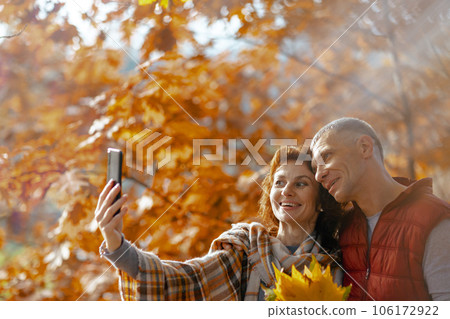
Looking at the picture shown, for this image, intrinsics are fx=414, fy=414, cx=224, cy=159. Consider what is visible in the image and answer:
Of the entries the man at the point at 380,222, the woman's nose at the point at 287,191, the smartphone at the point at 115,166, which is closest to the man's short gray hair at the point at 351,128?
the man at the point at 380,222

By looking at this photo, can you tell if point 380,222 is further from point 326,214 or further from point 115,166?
point 115,166

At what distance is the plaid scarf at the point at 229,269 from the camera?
31.3 inches

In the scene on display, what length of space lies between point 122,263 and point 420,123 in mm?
731

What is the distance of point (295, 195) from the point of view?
0.87 metres

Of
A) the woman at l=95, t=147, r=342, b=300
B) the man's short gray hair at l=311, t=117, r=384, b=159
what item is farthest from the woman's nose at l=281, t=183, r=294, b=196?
the man's short gray hair at l=311, t=117, r=384, b=159

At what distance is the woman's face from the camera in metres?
0.87

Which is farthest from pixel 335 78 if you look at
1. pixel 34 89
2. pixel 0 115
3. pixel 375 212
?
pixel 0 115

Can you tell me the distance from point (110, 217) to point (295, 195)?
14.8 inches

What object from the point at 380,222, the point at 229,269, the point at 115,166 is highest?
the point at 115,166

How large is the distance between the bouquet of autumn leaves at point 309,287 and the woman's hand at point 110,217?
0.97 ft

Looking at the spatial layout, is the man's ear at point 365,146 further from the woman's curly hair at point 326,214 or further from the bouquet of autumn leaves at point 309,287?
the bouquet of autumn leaves at point 309,287

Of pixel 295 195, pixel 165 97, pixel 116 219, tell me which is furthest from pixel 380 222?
pixel 165 97

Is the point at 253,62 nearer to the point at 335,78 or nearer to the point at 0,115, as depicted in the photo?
the point at 335,78
